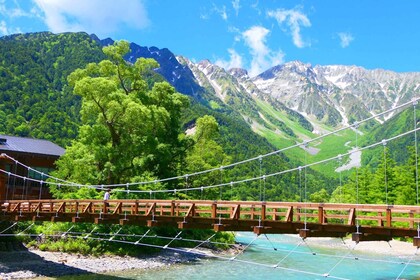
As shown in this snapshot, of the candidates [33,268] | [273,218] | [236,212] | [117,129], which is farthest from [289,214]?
[117,129]

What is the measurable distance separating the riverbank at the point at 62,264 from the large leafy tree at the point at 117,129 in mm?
6152

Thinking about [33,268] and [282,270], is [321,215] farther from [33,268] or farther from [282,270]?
[33,268]

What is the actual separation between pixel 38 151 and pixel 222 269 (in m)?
21.8

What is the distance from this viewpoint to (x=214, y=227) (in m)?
16.8

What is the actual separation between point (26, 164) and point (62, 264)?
16.9 metres

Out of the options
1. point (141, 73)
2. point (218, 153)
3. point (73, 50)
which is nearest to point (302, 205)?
point (141, 73)

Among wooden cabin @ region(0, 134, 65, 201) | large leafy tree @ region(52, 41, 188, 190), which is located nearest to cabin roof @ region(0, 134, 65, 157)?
wooden cabin @ region(0, 134, 65, 201)

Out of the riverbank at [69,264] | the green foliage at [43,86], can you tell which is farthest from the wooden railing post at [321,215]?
the green foliage at [43,86]

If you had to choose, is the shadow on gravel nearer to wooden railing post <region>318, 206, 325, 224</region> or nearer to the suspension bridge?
the suspension bridge

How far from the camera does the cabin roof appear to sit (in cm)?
3801

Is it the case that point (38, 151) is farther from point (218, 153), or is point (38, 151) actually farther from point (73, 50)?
point (73, 50)

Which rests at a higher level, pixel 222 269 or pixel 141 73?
pixel 141 73

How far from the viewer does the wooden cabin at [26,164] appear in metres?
36.9

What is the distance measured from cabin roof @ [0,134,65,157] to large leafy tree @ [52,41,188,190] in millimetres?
5312
